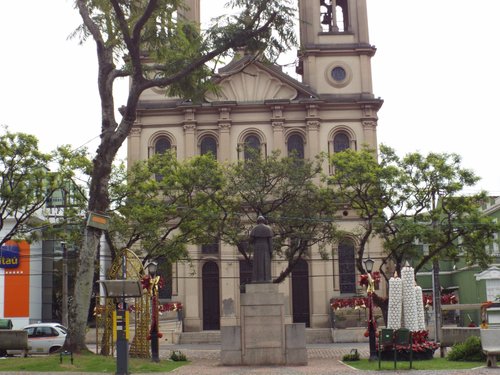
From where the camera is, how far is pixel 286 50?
21766 millimetres

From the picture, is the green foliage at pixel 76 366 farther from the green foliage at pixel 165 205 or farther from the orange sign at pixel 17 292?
the orange sign at pixel 17 292

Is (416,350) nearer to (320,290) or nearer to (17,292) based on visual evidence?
(320,290)

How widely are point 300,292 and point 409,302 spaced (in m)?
20.7

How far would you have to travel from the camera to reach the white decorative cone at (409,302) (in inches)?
931

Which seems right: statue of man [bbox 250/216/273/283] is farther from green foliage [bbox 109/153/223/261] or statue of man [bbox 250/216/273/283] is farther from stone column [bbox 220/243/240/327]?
stone column [bbox 220/243/240/327]

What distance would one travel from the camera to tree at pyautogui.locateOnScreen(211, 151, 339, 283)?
3247 cm

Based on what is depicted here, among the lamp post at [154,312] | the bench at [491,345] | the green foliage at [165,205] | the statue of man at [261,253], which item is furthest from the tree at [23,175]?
the bench at [491,345]

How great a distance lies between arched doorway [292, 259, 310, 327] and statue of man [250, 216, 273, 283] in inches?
831

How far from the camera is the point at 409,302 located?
78.3 ft

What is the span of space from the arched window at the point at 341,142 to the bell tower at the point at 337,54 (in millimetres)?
2789

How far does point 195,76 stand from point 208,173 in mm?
12105

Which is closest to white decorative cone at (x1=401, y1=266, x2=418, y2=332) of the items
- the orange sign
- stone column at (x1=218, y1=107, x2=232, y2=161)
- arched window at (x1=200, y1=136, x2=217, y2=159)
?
stone column at (x1=218, y1=107, x2=232, y2=161)

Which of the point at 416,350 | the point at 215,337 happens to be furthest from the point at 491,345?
the point at 215,337

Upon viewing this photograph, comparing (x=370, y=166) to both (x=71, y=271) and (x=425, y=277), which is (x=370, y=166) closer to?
(x=71, y=271)
